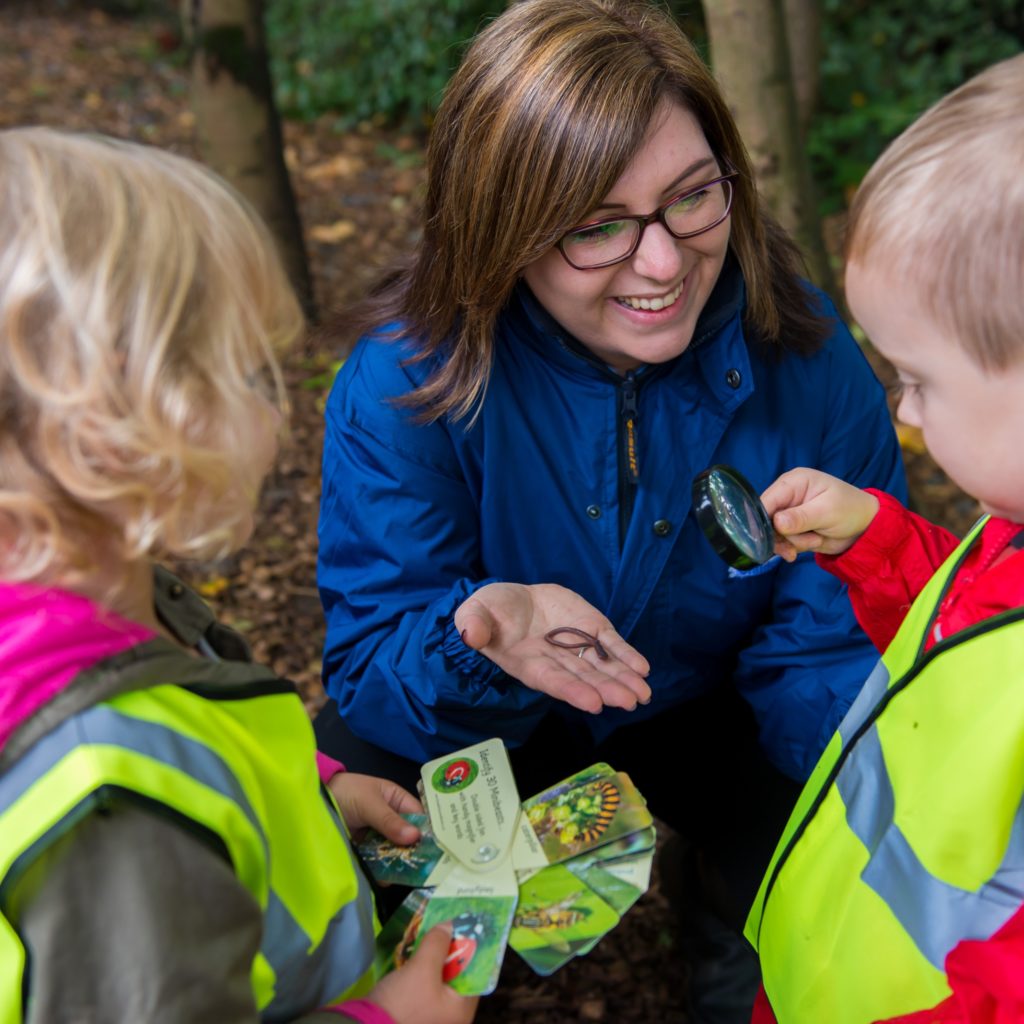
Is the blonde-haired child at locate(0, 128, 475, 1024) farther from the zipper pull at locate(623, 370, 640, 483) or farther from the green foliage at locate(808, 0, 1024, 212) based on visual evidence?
the green foliage at locate(808, 0, 1024, 212)

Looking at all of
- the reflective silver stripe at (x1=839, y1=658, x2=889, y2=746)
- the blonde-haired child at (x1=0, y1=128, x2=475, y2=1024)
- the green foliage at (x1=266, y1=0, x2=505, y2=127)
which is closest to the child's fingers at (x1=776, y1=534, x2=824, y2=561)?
the reflective silver stripe at (x1=839, y1=658, x2=889, y2=746)

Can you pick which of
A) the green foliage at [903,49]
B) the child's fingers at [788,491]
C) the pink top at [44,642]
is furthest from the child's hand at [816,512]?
the green foliage at [903,49]

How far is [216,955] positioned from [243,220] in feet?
2.80

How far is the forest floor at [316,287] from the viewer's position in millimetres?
2736

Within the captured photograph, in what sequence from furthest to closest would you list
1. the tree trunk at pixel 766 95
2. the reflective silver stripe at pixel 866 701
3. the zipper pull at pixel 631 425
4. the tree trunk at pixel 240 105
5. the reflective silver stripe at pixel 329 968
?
the tree trunk at pixel 240 105 < the tree trunk at pixel 766 95 < the zipper pull at pixel 631 425 < the reflective silver stripe at pixel 866 701 < the reflective silver stripe at pixel 329 968

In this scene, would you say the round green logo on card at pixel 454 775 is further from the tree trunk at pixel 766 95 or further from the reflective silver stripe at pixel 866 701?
the tree trunk at pixel 766 95

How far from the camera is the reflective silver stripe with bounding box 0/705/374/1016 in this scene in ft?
3.88

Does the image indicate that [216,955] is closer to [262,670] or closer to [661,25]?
[262,670]

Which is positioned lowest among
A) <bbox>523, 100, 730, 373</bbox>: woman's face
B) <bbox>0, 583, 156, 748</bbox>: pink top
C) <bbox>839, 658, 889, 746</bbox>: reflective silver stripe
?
<bbox>839, 658, 889, 746</bbox>: reflective silver stripe

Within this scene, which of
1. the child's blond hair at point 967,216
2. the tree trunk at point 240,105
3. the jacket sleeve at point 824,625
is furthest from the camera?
the tree trunk at point 240,105

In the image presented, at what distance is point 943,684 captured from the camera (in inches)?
56.6

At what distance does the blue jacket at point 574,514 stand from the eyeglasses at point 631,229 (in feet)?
0.58

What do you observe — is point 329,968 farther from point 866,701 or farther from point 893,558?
point 893,558

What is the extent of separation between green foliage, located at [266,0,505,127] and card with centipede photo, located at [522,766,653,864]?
6.25 m
